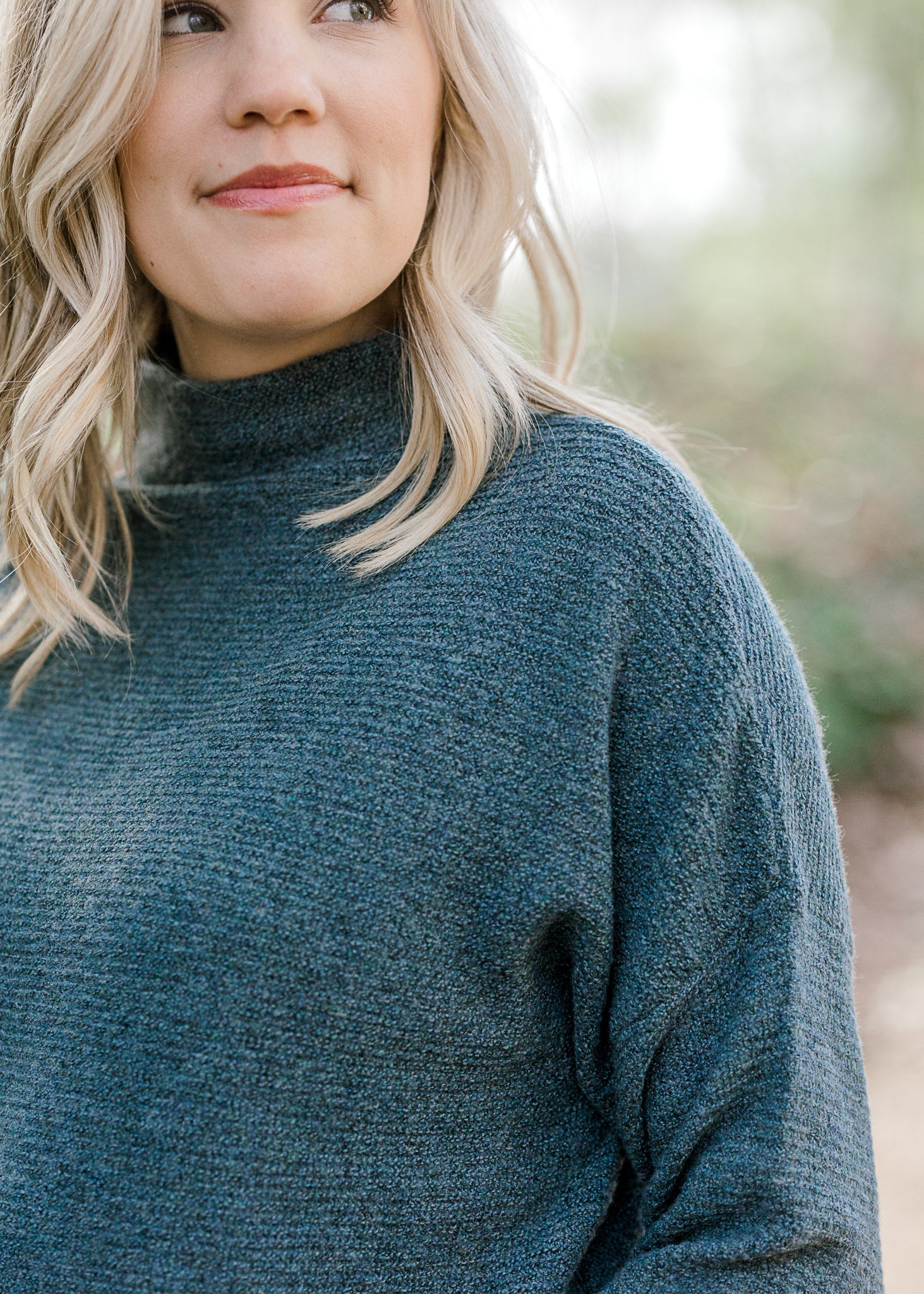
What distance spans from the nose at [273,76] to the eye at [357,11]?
4 cm

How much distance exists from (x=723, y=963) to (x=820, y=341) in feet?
27.4

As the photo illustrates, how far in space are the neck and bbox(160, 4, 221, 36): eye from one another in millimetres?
322

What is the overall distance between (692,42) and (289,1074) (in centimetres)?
954

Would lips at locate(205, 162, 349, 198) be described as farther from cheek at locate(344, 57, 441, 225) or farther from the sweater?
the sweater

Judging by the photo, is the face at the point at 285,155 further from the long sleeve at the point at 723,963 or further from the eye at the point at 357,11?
the long sleeve at the point at 723,963

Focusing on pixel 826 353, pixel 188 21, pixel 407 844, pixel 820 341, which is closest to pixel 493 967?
pixel 407 844

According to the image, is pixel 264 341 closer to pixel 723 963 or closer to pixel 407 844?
pixel 407 844

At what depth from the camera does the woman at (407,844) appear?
111 cm

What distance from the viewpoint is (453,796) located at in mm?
1142

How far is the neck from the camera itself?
4.86 feet

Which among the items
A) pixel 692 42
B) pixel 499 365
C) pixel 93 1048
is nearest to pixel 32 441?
pixel 499 365

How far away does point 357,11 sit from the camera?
4.31 feet

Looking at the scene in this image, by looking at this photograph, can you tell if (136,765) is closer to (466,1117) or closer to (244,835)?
(244,835)

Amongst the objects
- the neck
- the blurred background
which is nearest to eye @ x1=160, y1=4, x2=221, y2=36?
the neck
